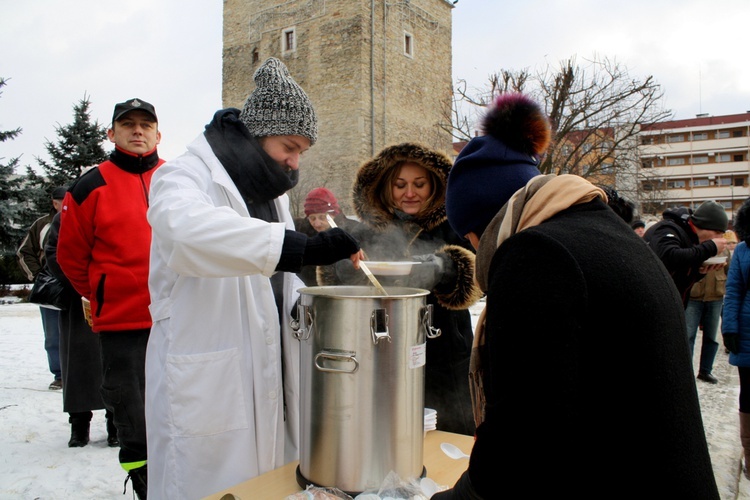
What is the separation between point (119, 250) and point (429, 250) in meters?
1.65

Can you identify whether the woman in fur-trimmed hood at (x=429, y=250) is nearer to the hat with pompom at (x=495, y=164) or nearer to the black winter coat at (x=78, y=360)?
the hat with pompom at (x=495, y=164)

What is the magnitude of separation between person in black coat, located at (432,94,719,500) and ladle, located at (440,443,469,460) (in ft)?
2.49

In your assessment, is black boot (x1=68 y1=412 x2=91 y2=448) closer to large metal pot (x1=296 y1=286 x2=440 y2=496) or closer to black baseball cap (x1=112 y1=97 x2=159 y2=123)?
black baseball cap (x1=112 y1=97 x2=159 y2=123)

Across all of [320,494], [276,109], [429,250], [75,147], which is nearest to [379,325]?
[320,494]

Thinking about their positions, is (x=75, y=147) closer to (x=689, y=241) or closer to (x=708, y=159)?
(x=689, y=241)

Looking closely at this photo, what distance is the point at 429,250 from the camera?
273 centimetres

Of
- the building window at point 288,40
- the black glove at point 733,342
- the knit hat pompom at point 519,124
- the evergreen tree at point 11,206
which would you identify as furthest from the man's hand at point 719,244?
the building window at point 288,40

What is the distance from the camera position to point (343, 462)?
1.41m

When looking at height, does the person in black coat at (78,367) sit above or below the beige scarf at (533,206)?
below

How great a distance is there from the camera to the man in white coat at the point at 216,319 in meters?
1.54

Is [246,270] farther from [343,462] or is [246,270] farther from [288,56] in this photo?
[288,56]

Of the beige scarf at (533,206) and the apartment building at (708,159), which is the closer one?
the beige scarf at (533,206)

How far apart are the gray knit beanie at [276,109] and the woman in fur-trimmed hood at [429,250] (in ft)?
2.42

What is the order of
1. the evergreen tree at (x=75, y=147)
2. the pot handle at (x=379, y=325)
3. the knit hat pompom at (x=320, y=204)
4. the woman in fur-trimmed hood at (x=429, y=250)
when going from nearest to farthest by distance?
the pot handle at (x=379, y=325)
the woman in fur-trimmed hood at (x=429, y=250)
the knit hat pompom at (x=320, y=204)
the evergreen tree at (x=75, y=147)
